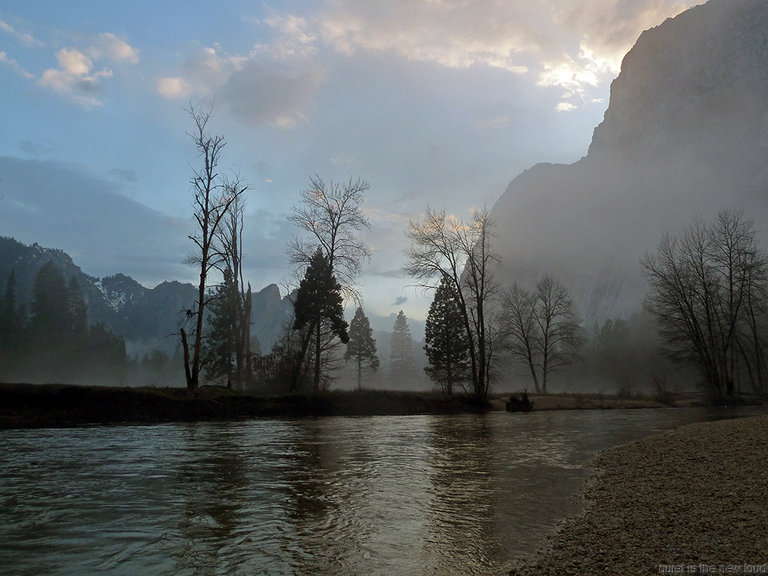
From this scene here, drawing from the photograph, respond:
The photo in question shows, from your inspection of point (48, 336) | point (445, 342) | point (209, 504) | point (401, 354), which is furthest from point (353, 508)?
point (401, 354)

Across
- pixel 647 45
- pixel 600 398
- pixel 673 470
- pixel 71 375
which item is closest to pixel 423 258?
pixel 600 398

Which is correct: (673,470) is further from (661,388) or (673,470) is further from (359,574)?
(661,388)

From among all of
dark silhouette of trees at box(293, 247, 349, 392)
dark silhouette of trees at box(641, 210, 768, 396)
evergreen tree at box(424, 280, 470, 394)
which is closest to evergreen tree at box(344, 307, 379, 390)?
evergreen tree at box(424, 280, 470, 394)

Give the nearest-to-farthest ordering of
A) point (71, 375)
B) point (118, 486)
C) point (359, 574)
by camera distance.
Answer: point (359, 574) < point (118, 486) < point (71, 375)

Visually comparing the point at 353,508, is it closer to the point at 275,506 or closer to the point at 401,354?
the point at 275,506

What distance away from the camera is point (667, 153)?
132 meters

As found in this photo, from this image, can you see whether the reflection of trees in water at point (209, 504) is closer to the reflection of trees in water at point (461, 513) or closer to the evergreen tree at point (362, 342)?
the reflection of trees in water at point (461, 513)

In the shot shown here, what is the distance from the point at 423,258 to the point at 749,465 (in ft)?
79.9

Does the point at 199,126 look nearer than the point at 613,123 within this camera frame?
Yes

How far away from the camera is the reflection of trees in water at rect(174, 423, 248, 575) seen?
374 centimetres

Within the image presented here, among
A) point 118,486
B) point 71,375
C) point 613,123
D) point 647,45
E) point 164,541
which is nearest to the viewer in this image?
point 164,541

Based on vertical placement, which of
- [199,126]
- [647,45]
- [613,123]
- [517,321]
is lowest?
[517,321]

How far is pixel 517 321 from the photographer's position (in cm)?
5153

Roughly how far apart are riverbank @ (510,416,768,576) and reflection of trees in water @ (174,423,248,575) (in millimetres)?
2665
